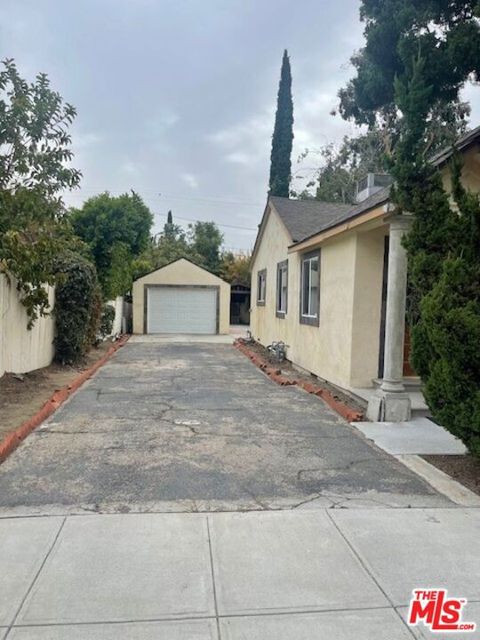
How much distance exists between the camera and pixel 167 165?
82.7ft

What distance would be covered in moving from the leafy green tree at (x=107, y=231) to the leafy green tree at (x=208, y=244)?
1768 centimetres

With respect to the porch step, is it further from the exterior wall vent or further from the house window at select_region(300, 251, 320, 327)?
the exterior wall vent

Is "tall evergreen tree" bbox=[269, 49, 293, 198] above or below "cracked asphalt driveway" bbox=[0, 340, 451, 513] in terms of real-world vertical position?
above

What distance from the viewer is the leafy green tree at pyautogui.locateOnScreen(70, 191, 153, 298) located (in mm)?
18500

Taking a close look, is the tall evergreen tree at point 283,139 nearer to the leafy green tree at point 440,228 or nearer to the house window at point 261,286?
the house window at point 261,286

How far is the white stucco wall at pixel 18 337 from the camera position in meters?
8.15

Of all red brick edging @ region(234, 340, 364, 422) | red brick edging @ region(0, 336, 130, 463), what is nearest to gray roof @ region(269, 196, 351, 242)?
red brick edging @ region(234, 340, 364, 422)

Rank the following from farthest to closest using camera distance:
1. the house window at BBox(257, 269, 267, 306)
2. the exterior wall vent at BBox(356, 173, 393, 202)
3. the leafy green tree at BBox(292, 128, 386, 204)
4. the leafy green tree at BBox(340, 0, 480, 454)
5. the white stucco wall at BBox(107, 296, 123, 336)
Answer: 1. the leafy green tree at BBox(292, 128, 386, 204)
2. the white stucco wall at BBox(107, 296, 123, 336)
3. the house window at BBox(257, 269, 267, 306)
4. the exterior wall vent at BBox(356, 173, 393, 202)
5. the leafy green tree at BBox(340, 0, 480, 454)

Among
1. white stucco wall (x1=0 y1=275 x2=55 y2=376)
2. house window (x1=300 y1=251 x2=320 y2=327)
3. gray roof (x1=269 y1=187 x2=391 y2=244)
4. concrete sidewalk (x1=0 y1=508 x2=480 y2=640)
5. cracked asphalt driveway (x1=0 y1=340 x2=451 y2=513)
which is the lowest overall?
cracked asphalt driveway (x1=0 y1=340 x2=451 y2=513)

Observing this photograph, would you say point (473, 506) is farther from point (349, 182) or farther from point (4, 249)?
point (349, 182)

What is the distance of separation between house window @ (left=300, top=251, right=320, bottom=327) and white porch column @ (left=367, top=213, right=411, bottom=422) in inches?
135

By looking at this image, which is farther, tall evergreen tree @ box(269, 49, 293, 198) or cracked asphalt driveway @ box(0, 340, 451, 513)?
tall evergreen tree @ box(269, 49, 293, 198)

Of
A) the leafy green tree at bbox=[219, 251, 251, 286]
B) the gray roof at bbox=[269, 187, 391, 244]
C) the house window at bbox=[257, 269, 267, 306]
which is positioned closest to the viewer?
the gray roof at bbox=[269, 187, 391, 244]

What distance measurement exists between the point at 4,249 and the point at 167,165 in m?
19.6
